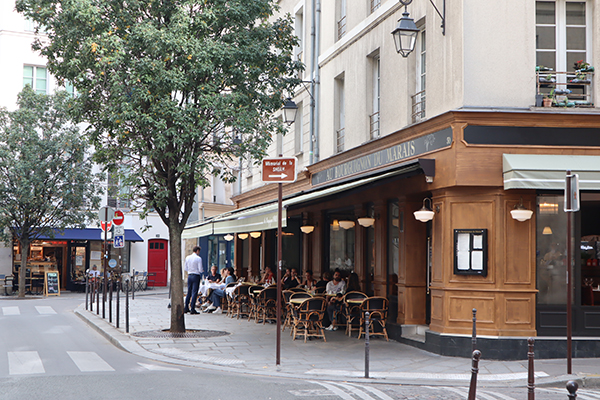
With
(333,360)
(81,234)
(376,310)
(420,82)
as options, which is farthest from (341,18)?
(81,234)

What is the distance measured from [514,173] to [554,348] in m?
3.01

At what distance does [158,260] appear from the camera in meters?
38.9

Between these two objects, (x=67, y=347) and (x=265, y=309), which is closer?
(x=67, y=347)

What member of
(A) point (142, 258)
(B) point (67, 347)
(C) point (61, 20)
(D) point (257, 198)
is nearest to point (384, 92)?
(C) point (61, 20)

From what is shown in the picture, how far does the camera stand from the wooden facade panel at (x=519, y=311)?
1143 cm

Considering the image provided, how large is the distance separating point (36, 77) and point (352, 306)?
27842 mm

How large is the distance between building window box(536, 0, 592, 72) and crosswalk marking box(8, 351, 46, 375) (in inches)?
381

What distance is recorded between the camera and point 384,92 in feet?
49.2

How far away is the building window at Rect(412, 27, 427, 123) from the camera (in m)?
13.5

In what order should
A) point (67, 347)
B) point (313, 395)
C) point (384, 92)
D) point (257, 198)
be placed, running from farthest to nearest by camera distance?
point (257, 198) → point (384, 92) → point (67, 347) → point (313, 395)

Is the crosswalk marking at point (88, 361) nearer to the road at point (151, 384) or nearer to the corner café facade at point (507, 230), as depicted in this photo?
the road at point (151, 384)

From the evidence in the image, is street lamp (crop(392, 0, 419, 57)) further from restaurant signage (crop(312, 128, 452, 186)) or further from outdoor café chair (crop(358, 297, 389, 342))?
outdoor café chair (crop(358, 297, 389, 342))

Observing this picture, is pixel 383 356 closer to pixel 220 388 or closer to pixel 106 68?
pixel 220 388

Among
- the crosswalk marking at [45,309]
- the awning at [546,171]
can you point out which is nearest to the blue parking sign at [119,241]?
the crosswalk marking at [45,309]
